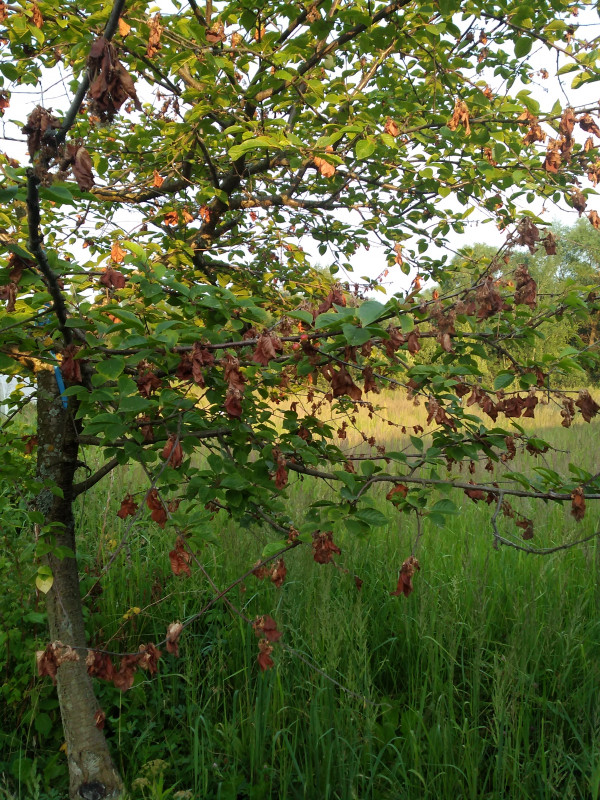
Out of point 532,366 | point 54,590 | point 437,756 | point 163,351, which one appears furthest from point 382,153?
point 437,756

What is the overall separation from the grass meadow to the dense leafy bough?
17.1 inches

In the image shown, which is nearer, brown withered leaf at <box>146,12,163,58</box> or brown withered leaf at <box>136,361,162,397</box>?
brown withered leaf at <box>136,361,162,397</box>

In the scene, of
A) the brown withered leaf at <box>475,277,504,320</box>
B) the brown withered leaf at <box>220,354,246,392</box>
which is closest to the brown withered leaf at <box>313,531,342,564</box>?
the brown withered leaf at <box>220,354,246,392</box>

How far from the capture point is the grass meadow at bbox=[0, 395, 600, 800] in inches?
A: 79.0

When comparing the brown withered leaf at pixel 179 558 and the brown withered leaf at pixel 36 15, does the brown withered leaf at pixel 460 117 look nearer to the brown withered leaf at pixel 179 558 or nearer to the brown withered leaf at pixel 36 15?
the brown withered leaf at pixel 36 15

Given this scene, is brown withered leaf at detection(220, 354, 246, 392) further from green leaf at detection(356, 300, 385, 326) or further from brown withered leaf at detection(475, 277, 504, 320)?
brown withered leaf at detection(475, 277, 504, 320)

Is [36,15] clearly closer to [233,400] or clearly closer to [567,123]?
[233,400]

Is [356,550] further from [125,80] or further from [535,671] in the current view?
[125,80]

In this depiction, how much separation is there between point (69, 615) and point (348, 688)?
41.6 inches

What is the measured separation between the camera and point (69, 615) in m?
2.18

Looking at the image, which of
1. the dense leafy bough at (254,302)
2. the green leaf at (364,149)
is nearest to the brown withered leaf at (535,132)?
the dense leafy bough at (254,302)

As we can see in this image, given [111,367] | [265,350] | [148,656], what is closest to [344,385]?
[265,350]

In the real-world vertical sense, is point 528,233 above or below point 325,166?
below

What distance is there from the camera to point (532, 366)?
5.82 ft
